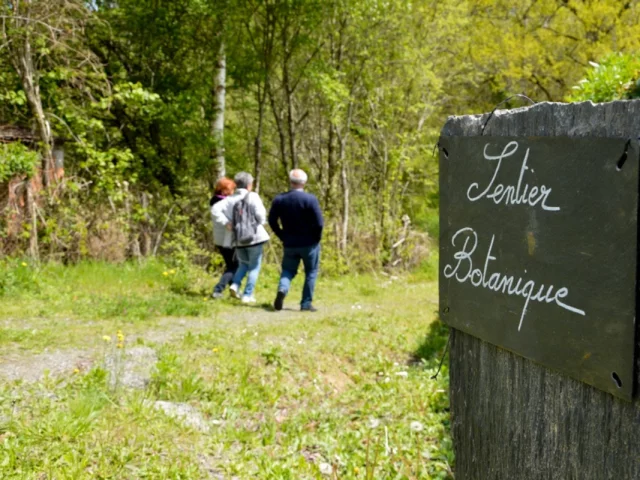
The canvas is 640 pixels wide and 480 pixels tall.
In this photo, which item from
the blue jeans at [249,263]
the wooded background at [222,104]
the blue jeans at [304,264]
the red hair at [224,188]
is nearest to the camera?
the blue jeans at [304,264]

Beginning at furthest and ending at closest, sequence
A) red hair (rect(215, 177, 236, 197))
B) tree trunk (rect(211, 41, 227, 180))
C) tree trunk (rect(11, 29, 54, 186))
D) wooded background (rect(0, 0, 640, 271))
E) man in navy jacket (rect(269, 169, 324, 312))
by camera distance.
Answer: tree trunk (rect(211, 41, 227, 180))
wooded background (rect(0, 0, 640, 271))
tree trunk (rect(11, 29, 54, 186))
red hair (rect(215, 177, 236, 197))
man in navy jacket (rect(269, 169, 324, 312))

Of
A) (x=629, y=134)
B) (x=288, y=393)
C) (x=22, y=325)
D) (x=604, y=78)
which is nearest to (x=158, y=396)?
(x=288, y=393)

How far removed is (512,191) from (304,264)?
6447mm

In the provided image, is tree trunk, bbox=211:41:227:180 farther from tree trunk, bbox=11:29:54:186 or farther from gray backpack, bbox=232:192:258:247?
gray backpack, bbox=232:192:258:247

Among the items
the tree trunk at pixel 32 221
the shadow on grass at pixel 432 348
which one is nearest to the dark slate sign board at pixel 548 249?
the shadow on grass at pixel 432 348

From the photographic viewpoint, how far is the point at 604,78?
16.3 feet

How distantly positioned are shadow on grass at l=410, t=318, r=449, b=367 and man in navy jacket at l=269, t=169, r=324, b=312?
190 cm

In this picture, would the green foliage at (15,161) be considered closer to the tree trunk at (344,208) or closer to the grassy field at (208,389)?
the grassy field at (208,389)

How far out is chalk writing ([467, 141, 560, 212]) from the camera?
191 cm

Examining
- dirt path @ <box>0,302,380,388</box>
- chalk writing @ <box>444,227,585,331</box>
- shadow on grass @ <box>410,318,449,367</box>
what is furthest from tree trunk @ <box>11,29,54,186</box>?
chalk writing @ <box>444,227,585,331</box>

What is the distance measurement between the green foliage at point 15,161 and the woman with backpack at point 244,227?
10.6 feet

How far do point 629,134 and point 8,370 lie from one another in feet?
15.2

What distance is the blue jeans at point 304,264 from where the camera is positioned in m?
8.27

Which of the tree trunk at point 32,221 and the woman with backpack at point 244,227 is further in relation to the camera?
the tree trunk at point 32,221
